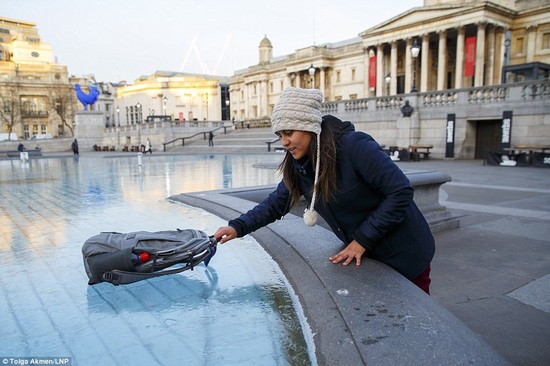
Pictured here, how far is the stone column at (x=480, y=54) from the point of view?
4316 centimetres

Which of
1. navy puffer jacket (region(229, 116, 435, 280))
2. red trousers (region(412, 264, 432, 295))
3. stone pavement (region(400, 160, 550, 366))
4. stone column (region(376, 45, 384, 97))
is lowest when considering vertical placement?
stone pavement (region(400, 160, 550, 366))

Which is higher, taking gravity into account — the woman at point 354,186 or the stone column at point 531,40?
the stone column at point 531,40

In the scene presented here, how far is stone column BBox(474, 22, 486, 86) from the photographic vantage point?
43156mm

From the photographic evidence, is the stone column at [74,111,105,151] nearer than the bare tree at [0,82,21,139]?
Yes

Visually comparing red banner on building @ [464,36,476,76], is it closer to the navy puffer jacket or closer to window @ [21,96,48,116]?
the navy puffer jacket

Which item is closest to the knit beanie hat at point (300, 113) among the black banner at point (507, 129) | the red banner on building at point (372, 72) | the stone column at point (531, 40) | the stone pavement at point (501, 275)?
the stone pavement at point (501, 275)

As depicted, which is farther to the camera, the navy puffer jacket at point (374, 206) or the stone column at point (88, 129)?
the stone column at point (88, 129)

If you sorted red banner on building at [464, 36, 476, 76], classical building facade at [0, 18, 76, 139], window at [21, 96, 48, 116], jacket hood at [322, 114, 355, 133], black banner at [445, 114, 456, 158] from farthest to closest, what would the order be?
window at [21, 96, 48, 116], classical building facade at [0, 18, 76, 139], red banner on building at [464, 36, 476, 76], black banner at [445, 114, 456, 158], jacket hood at [322, 114, 355, 133]

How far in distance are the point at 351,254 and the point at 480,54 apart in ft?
162

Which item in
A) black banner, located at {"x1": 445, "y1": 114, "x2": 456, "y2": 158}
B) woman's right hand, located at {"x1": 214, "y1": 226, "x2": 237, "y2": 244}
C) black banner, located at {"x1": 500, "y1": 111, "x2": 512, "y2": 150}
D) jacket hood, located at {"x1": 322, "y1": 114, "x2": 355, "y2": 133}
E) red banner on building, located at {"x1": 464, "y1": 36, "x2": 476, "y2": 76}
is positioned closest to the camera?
jacket hood, located at {"x1": 322, "y1": 114, "x2": 355, "y2": 133}

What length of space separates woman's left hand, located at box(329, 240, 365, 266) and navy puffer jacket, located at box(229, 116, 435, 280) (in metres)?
0.05

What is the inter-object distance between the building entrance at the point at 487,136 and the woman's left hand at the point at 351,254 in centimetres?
2199

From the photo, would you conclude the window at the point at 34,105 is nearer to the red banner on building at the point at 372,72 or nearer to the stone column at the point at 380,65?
the red banner on building at the point at 372,72

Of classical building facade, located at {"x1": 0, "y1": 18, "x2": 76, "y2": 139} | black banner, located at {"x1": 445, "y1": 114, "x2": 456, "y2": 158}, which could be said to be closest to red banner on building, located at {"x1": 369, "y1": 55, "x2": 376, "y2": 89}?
black banner, located at {"x1": 445, "y1": 114, "x2": 456, "y2": 158}
